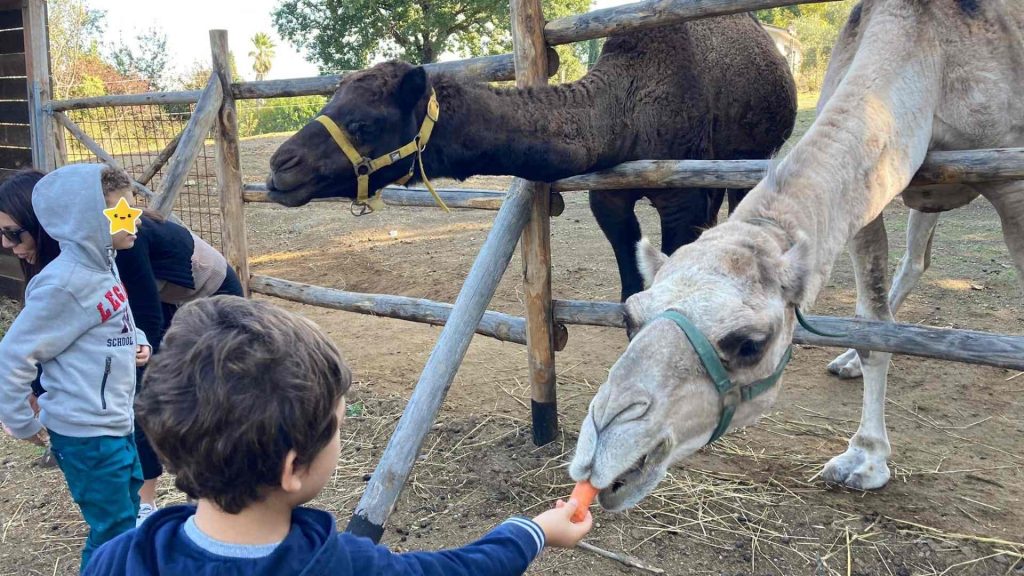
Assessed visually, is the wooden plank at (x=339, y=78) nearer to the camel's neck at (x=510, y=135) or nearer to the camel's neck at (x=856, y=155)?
the camel's neck at (x=510, y=135)

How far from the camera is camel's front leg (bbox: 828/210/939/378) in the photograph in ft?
15.2

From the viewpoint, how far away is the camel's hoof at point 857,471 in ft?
11.4

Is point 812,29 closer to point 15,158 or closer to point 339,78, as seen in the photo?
point 15,158

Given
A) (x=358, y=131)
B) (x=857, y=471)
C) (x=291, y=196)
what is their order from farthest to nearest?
1. (x=291, y=196)
2. (x=358, y=131)
3. (x=857, y=471)

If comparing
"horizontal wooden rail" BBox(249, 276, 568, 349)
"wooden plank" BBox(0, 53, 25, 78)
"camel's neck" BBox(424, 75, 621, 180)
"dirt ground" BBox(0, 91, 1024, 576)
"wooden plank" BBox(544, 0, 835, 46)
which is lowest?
"dirt ground" BBox(0, 91, 1024, 576)

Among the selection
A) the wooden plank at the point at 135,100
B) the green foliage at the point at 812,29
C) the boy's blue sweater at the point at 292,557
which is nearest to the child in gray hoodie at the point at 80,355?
the boy's blue sweater at the point at 292,557

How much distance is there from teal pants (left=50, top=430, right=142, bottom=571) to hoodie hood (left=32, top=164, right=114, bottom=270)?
0.61 m

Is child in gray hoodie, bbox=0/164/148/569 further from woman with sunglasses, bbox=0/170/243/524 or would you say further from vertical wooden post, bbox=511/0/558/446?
vertical wooden post, bbox=511/0/558/446

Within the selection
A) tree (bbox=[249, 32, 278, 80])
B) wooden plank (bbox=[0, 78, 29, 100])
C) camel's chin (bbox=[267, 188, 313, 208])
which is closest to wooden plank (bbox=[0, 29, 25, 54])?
wooden plank (bbox=[0, 78, 29, 100])

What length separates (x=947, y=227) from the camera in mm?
8125

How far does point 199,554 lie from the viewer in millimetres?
1222

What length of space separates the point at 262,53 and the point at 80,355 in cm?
4793

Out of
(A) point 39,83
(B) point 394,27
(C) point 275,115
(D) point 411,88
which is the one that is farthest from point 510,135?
(C) point 275,115

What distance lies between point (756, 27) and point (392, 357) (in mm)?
3502
